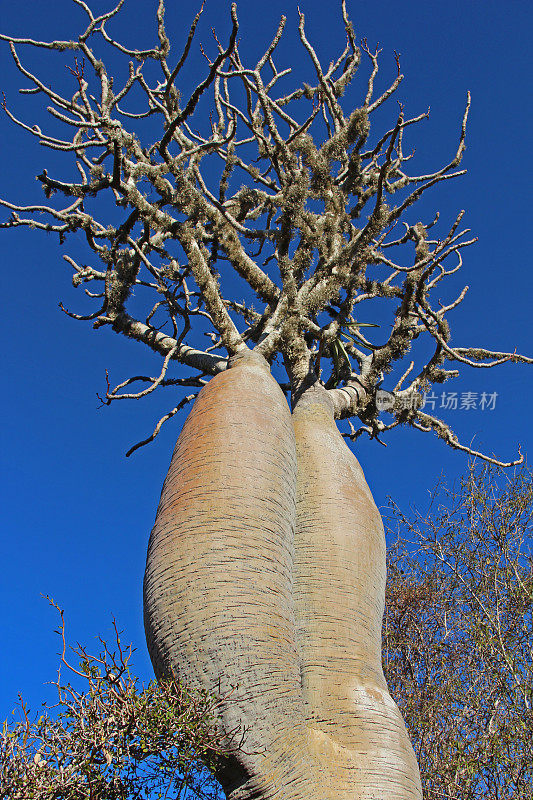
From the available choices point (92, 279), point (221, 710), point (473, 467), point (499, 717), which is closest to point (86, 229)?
point (92, 279)

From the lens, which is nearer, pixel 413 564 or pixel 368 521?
pixel 368 521

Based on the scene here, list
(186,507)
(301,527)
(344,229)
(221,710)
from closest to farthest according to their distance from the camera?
(221,710), (186,507), (301,527), (344,229)

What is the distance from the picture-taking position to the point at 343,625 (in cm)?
258

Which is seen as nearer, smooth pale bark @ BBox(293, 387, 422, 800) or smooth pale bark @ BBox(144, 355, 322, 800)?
smooth pale bark @ BBox(144, 355, 322, 800)

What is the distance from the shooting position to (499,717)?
5375 millimetres

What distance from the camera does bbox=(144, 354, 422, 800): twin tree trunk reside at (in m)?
2.07

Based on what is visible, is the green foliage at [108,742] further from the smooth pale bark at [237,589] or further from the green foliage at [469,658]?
the green foliage at [469,658]

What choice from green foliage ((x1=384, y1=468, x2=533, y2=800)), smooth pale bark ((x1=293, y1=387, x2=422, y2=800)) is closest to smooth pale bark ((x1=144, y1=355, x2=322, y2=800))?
smooth pale bark ((x1=293, y1=387, x2=422, y2=800))

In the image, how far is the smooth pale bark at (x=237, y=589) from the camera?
2049mm

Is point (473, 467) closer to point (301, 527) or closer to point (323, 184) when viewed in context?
point (323, 184)

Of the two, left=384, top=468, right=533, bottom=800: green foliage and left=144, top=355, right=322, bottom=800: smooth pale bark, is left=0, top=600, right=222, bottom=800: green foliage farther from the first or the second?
left=384, top=468, right=533, bottom=800: green foliage

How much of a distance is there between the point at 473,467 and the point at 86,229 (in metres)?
4.75

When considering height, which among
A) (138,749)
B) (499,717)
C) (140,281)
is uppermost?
(140,281)

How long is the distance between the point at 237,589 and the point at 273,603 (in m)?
0.16
